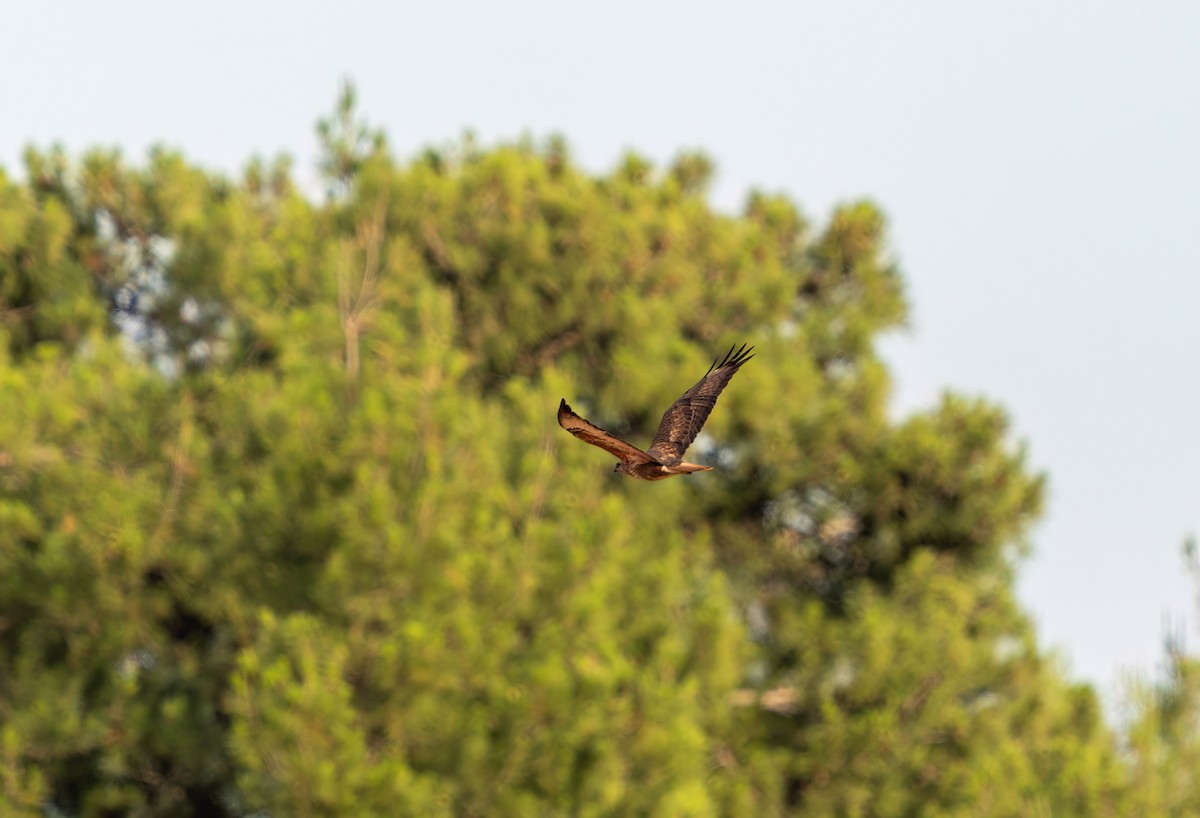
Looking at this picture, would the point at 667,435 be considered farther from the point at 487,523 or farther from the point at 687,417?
the point at 487,523

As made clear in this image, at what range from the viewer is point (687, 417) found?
16.8 feet

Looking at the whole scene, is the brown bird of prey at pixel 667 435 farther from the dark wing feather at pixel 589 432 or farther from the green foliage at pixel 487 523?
the green foliage at pixel 487 523

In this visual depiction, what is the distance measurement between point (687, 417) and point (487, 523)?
23.0 ft

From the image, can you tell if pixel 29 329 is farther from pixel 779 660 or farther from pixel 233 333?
pixel 779 660

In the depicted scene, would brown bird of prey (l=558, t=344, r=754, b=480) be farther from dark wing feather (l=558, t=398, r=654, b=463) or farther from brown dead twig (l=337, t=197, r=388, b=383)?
brown dead twig (l=337, t=197, r=388, b=383)

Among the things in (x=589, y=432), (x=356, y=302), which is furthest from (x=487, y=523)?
(x=589, y=432)

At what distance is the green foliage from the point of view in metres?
11.5

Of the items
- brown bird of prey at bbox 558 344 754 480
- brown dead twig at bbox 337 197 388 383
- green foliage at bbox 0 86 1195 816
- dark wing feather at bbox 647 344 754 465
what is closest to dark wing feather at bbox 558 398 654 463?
brown bird of prey at bbox 558 344 754 480

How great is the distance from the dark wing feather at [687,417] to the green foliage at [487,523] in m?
6.03

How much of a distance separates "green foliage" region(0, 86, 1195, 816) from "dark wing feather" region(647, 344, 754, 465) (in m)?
6.03

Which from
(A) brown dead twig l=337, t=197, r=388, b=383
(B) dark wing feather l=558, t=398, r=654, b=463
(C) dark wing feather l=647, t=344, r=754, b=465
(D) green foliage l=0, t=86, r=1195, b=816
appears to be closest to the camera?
(B) dark wing feather l=558, t=398, r=654, b=463

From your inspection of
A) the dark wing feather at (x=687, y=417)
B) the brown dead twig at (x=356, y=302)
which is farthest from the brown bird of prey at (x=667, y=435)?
the brown dead twig at (x=356, y=302)

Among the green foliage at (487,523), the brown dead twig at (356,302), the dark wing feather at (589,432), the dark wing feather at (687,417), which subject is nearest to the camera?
the dark wing feather at (589,432)

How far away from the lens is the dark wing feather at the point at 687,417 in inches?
191
